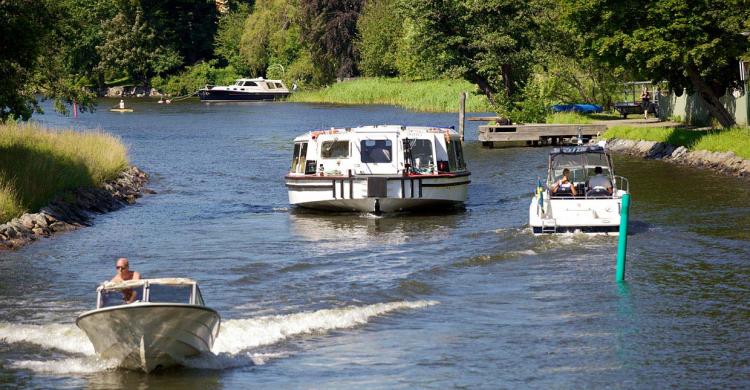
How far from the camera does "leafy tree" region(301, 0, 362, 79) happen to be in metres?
117

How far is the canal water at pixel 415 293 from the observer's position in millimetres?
17875

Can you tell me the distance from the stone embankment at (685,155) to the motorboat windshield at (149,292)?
88.1 ft

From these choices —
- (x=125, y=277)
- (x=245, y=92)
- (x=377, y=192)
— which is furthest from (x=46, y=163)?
(x=245, y=92)

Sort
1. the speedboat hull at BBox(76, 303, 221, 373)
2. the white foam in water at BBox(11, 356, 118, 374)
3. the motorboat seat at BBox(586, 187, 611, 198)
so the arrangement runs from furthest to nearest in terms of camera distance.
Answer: the motorboat seat at BBox(586, 187, 611, 198), the white foam in water at BBox(11, 356, 118, 374), the speedboat hull at BBox(76, 303, 221, 373)

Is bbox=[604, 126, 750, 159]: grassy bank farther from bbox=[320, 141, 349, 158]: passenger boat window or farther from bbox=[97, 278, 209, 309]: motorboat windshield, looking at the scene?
bbox=[97, 278, 209, 309]: motorboat windshield

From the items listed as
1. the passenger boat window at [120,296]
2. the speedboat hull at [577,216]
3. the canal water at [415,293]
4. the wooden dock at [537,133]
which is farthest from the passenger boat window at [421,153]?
the wooden dock at [537,133]

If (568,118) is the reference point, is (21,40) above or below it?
above

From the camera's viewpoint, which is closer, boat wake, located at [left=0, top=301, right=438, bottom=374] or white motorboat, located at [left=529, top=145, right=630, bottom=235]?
boat wake, located at [left=0, top=301, right=438, bottom=374]

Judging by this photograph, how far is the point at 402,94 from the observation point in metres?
96.2

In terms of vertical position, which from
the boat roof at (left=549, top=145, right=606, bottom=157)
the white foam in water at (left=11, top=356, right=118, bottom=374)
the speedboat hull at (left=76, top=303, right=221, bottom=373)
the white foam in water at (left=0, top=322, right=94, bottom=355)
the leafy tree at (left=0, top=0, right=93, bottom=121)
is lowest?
the white foam in water at (left=11, top=356, right=118, bottom=374)

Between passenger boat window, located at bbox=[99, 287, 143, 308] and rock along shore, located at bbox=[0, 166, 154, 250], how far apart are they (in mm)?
11326

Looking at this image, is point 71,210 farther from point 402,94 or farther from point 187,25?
point 187,25

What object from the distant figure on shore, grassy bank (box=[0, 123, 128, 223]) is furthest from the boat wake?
the distant figure on shore

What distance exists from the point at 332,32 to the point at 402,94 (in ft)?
78.0
